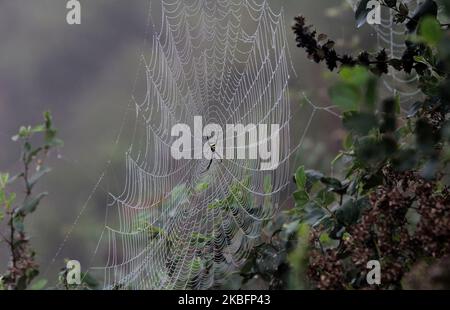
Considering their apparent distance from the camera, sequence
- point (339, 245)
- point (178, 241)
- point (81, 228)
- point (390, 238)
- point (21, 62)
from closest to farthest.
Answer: point (390, 238)
point (339, 245)
point (178, 241)
point (81, 228)
point (21, 62)

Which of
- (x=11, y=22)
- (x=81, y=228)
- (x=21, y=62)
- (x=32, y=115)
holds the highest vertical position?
(x=11, y=22)

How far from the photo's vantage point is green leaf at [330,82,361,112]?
37.3 inches

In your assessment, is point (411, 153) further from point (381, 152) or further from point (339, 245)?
point (339, 245)

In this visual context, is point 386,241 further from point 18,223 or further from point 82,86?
point 82,86

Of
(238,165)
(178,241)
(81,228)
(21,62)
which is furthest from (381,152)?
(21,62)

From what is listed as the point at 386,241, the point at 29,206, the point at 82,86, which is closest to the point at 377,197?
the point at 386,241

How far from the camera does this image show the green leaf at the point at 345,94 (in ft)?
3.10

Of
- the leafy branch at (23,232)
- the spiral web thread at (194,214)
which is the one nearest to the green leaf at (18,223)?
the leafy branch at (23,232)

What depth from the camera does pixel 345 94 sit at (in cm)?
95

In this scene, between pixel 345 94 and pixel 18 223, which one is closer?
pixel 345 94

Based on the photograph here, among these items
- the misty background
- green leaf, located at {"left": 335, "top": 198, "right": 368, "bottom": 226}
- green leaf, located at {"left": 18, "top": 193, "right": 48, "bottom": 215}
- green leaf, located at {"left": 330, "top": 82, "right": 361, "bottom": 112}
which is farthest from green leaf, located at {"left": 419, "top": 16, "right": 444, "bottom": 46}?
A: the misty background

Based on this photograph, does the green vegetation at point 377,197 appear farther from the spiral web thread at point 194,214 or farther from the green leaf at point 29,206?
the green leaf at point 29,206

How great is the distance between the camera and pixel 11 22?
16.3 feet
